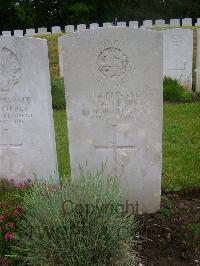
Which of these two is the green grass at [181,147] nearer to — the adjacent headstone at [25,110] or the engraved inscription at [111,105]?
the engraved inscription at [111,105]

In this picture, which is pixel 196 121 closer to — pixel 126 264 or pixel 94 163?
pixel 94 163

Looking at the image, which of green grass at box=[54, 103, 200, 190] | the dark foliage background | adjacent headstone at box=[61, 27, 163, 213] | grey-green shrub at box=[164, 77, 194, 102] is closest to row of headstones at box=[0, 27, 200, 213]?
adjacent headstone at box=[61, 27, 163, 213]

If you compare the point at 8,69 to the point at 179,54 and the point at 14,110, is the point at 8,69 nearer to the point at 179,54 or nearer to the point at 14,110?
the point at 14,110

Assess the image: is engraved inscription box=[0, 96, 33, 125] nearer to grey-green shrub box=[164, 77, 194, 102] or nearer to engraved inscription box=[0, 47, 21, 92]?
engraved inscription box=[0, 47, 21, 92]

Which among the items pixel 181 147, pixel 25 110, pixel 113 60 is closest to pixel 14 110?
pixel 25 110

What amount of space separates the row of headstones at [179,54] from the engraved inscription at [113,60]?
6.48 metres

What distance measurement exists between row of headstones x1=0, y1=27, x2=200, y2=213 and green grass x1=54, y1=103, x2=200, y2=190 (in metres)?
0.80

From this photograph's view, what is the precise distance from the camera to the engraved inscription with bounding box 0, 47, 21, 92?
512 centimetres

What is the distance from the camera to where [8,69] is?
5156 mm

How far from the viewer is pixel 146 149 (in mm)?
4922

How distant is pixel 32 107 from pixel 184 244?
2195 millimetres

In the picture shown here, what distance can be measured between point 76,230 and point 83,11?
29.1m

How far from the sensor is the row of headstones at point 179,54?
36.8 ft

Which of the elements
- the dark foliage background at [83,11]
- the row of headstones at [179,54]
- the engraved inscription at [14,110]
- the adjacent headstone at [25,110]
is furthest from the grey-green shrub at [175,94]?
the dark foliage background at [83,11]
